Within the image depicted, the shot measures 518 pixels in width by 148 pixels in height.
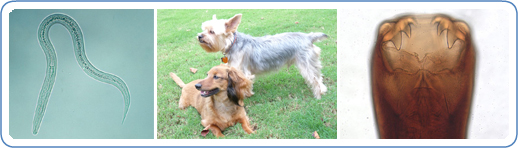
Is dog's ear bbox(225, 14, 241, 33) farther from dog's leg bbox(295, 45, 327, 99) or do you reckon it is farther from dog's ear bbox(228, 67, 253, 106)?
dog's leg bbox(295, 45, 327, 99)

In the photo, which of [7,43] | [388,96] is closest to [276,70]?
[388,96]

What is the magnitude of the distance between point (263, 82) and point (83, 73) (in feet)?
6.01

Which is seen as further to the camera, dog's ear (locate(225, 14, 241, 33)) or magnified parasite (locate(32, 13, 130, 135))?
dog's ear (locate(225, 14, 241, 33))

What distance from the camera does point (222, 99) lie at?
2697mm

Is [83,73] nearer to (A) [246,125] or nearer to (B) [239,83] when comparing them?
(B) [239,83]

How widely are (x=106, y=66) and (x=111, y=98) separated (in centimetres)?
29

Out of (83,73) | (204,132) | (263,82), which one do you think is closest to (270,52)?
(263,82)

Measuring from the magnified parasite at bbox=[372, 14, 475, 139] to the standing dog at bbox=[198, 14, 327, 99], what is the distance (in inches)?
29.2

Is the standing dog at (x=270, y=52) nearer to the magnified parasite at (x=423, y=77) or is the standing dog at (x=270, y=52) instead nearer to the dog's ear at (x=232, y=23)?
the dog's ear at (x=232, y=23)

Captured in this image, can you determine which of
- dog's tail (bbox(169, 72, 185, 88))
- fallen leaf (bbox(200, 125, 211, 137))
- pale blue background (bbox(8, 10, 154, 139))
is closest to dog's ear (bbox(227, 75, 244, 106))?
fallen leaf (bbox(200, 125, 211, 137))

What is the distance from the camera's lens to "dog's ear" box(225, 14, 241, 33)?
2.63 m


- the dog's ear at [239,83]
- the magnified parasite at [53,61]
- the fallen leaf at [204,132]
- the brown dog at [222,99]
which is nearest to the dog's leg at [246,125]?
the brown dog at [222,99]

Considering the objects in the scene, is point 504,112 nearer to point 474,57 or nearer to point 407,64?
point 474,57

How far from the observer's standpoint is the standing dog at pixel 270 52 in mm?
2879
